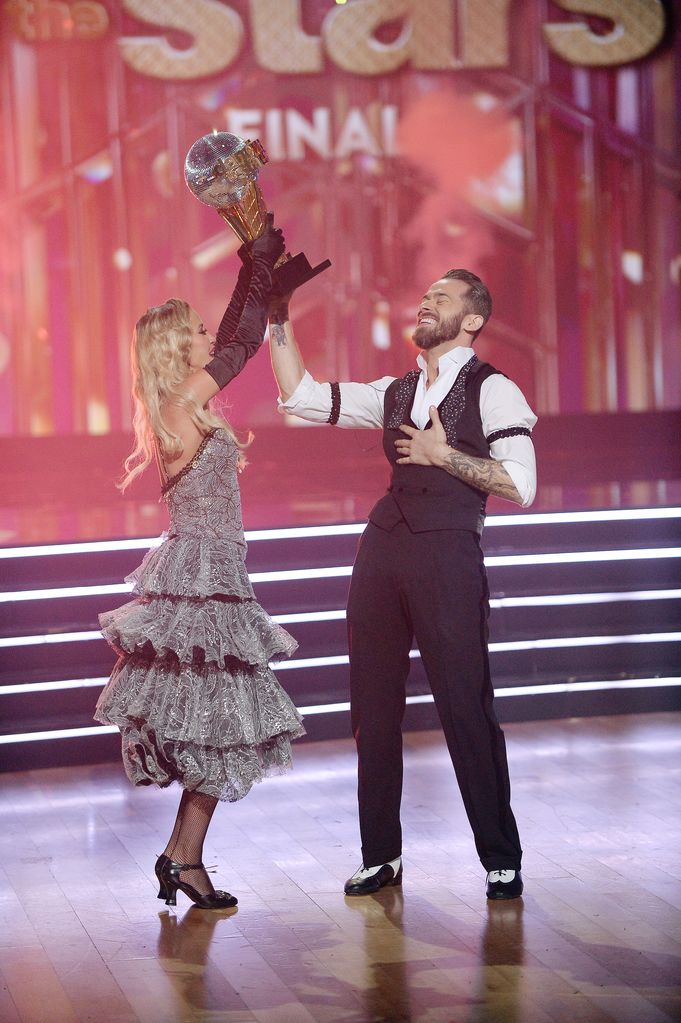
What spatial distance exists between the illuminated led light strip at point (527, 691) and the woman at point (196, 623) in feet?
4.90

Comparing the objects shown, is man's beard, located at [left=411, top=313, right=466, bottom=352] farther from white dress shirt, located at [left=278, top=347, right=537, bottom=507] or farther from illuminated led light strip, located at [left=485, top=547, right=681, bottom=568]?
illuminated led light strip, located at [left=485, top=547, right=681, bottom=568]

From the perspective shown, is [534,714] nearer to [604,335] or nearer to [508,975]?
[508,975]

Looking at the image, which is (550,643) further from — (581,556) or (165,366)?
(165,366)

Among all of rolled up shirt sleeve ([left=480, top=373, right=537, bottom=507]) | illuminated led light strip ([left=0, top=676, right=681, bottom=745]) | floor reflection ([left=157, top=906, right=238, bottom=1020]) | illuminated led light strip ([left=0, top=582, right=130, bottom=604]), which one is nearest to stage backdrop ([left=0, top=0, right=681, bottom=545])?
illuminated led light strip ([left=0, top=676, right=681, bottom=745])

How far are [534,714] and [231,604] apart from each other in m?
2.25

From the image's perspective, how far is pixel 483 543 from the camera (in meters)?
5.35

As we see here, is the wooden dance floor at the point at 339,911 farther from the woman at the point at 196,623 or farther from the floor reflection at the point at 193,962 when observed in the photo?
the woman at the point at 196,623

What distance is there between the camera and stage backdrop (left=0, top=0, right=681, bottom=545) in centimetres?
956

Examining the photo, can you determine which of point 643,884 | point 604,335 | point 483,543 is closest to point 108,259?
point 604,335

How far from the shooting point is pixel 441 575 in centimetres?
337

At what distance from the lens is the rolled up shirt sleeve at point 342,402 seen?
3596mm

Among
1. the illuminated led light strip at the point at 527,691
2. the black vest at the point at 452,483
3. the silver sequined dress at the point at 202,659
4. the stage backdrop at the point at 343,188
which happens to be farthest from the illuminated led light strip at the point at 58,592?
the stage backdrop at the point at 343,188

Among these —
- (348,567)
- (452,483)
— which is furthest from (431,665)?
(348,567)

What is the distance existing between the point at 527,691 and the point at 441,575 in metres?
2.05
